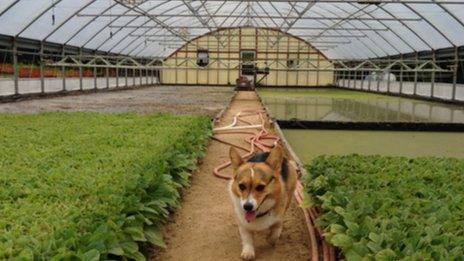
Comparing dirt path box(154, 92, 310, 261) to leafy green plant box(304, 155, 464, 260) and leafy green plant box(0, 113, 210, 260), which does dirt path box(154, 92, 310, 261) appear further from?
leafy green plant box(304, 155, 464, 260)

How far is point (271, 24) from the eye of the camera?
3469 cm

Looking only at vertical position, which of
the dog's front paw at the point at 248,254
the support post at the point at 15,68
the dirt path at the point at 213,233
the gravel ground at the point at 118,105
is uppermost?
the support post at the point at 15,68

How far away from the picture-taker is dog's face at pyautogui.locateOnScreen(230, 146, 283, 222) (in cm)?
341

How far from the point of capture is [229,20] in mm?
34594

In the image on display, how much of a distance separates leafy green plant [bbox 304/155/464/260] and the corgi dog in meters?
0.37

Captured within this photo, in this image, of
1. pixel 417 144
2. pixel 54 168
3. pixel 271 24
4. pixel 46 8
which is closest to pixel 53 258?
pixel 54 168

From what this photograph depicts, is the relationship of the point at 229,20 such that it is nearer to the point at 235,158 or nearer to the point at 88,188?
the point at 88,188

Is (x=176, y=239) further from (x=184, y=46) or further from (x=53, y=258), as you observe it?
(x=184, y=46)

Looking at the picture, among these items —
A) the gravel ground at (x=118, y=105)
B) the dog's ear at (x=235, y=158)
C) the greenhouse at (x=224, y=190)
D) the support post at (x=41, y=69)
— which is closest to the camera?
the greenhouse at (x=224, y=190)

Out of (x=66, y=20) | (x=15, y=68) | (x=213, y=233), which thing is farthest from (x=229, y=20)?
(x=213, y=233)

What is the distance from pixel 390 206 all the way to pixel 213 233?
162 centimetres

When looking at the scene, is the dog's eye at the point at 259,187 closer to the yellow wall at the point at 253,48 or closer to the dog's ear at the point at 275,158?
the dog's ear at the point at 275,158

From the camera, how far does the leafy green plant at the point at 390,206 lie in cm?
279

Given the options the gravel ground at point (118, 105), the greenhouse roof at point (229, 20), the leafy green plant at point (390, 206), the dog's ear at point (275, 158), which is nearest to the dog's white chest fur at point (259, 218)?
the dog's ear at point (275, 158)
